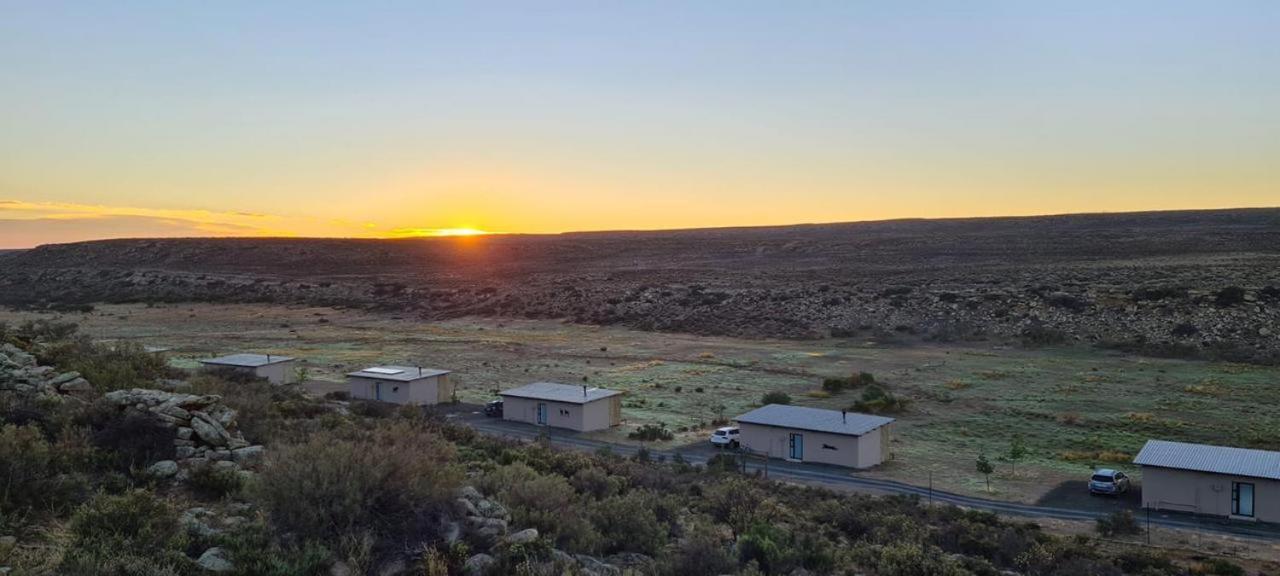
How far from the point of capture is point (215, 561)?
30.4 feet

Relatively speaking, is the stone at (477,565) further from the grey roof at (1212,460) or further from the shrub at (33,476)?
the grey roof at (1212,460)

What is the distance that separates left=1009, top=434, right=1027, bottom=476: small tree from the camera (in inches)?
1176

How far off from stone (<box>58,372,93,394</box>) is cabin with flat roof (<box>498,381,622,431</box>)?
20.9m

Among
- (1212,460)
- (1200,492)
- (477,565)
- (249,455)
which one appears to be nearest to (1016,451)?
(1212,460)

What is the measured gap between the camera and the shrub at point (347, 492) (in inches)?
402

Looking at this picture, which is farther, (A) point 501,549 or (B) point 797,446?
(B) point 797,446

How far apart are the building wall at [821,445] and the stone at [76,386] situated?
72.6ft

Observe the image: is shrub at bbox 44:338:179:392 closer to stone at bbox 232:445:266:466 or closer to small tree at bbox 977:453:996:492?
stone at bbox 232:445:266:466

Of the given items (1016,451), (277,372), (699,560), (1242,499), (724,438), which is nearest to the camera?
(699,560)

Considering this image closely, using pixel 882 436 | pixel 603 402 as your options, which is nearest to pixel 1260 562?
pixel 882 436

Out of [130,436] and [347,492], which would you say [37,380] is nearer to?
[130,436]

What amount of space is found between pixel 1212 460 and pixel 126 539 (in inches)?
1120

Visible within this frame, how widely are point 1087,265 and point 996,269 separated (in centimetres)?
871

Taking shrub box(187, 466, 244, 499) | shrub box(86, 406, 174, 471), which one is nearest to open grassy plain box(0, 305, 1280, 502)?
shrub box(86, 406, 174, 471)
